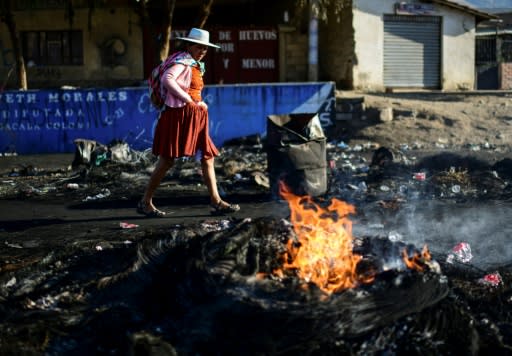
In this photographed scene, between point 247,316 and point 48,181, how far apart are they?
7.84 meters

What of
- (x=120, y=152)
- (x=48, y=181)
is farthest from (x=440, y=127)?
(x=48, y=181)

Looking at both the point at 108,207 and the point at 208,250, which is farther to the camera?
the point at 108,207

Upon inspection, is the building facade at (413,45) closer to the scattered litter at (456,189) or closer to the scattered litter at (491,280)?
the scattered litter at (456,189)

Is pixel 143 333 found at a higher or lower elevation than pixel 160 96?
lower

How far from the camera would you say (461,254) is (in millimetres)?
5406

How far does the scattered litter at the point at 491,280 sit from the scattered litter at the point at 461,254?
1.57ft

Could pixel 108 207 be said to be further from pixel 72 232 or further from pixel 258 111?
pixel 258 111

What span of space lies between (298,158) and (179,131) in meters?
1.90

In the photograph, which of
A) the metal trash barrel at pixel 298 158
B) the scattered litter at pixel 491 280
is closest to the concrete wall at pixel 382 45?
the metal trash barrel at pixel 298 158

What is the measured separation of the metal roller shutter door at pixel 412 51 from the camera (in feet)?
73.3

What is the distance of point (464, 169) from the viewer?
9898 millimetres

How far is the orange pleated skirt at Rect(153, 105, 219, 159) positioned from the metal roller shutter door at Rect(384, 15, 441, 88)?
53.2 feet

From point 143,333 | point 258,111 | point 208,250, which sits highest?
point 258,111

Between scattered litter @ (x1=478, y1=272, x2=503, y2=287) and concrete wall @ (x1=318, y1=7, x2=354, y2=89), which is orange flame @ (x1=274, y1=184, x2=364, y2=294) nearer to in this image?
scattered litter @ (x1=478, y1=272, x2=503, y2=287)
